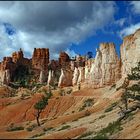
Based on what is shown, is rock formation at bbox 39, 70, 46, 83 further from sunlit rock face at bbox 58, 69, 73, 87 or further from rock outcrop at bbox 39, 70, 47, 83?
sunlit rock face at bbox 58, 69, 73, 87

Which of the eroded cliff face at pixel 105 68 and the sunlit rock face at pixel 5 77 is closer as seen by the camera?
the eroded cliff face at pixel 105 68

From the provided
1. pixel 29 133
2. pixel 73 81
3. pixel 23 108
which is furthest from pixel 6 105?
pixel 29 133

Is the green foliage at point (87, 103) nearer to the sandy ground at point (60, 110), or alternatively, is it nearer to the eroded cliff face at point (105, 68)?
→ the sandy ground at point (60, 110)

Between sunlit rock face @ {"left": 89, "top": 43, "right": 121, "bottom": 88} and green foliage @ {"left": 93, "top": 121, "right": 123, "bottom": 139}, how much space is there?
4322 cm

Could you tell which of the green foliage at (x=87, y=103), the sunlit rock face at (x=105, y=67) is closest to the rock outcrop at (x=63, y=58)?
the sunlit rock face at (x=105, y=67)

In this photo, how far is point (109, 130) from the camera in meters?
35.1

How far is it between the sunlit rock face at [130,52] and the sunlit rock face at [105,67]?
13.0 ft

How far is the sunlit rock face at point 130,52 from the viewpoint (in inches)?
2750

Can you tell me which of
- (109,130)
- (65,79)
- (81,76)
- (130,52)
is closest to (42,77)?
(65,79)

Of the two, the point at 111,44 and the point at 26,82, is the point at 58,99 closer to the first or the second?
the point at 111,44

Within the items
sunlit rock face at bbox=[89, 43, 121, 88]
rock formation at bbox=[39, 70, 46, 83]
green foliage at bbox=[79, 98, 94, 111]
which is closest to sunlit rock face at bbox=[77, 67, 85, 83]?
sunlit rock face at bbox=[89, 43, 121, 88]

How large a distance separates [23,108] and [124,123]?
39.8 m

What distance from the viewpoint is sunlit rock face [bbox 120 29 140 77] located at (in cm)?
6984

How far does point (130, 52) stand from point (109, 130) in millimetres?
38988
